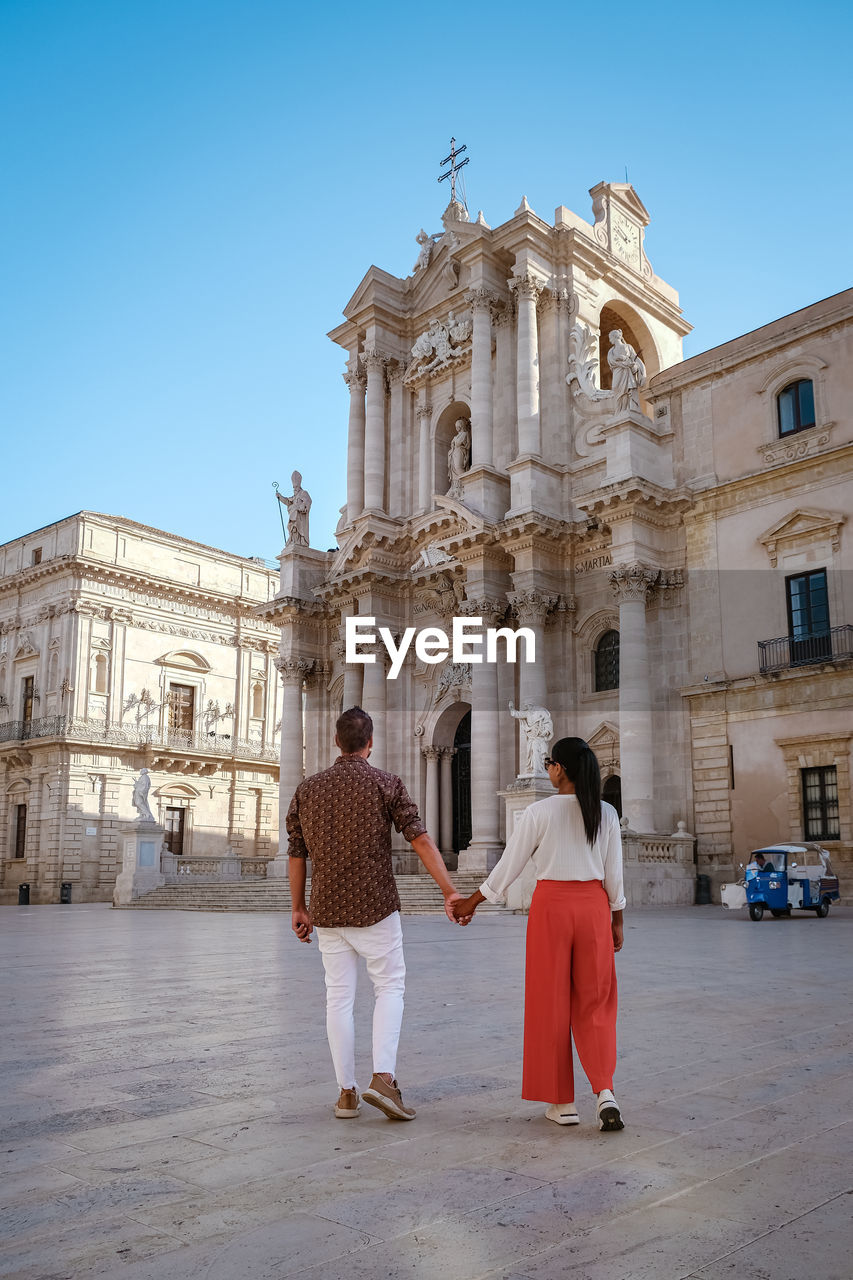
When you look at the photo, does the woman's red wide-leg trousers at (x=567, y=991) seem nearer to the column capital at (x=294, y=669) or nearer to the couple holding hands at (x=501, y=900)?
the couple holding hands at (x=501, y=900)

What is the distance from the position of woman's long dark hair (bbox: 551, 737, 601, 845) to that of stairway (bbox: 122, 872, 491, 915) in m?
18.9

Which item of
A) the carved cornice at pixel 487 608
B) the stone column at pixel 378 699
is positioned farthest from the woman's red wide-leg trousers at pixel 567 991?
the stone column at pixel 378 699

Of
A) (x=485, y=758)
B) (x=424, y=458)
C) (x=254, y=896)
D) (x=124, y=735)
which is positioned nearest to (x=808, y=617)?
(x=485, y=758)

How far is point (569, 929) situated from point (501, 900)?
0.31m

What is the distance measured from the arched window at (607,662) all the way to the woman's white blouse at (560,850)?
22754 millimetres

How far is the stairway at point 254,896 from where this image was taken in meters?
23.8

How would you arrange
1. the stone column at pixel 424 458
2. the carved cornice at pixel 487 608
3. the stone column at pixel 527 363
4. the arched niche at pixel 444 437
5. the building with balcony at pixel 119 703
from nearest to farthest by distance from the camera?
the carved cornice at pixel 487 608 < the stone column at pixel 527 363 < the stone column at pixel 424 458 < the arched niche at pixel 444 437 < the building with balcony at pixel 119 703

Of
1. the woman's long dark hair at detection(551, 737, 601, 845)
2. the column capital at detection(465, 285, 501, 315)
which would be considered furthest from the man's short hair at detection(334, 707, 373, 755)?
the column capital at detection(465, 285, 501, 315)

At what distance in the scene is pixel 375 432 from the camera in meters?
33.7

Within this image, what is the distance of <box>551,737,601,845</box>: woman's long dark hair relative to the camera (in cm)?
479

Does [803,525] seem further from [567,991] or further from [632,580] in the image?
[567,991]

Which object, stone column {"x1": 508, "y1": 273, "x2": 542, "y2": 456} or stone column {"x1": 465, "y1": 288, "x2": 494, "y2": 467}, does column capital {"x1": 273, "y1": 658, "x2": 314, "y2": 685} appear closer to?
stone column {"x1": 465, "y1": 288, "x2": 494, "y2": 467}

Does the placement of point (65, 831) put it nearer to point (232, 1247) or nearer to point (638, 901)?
point (638, 901)

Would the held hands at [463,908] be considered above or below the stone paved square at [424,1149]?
above
